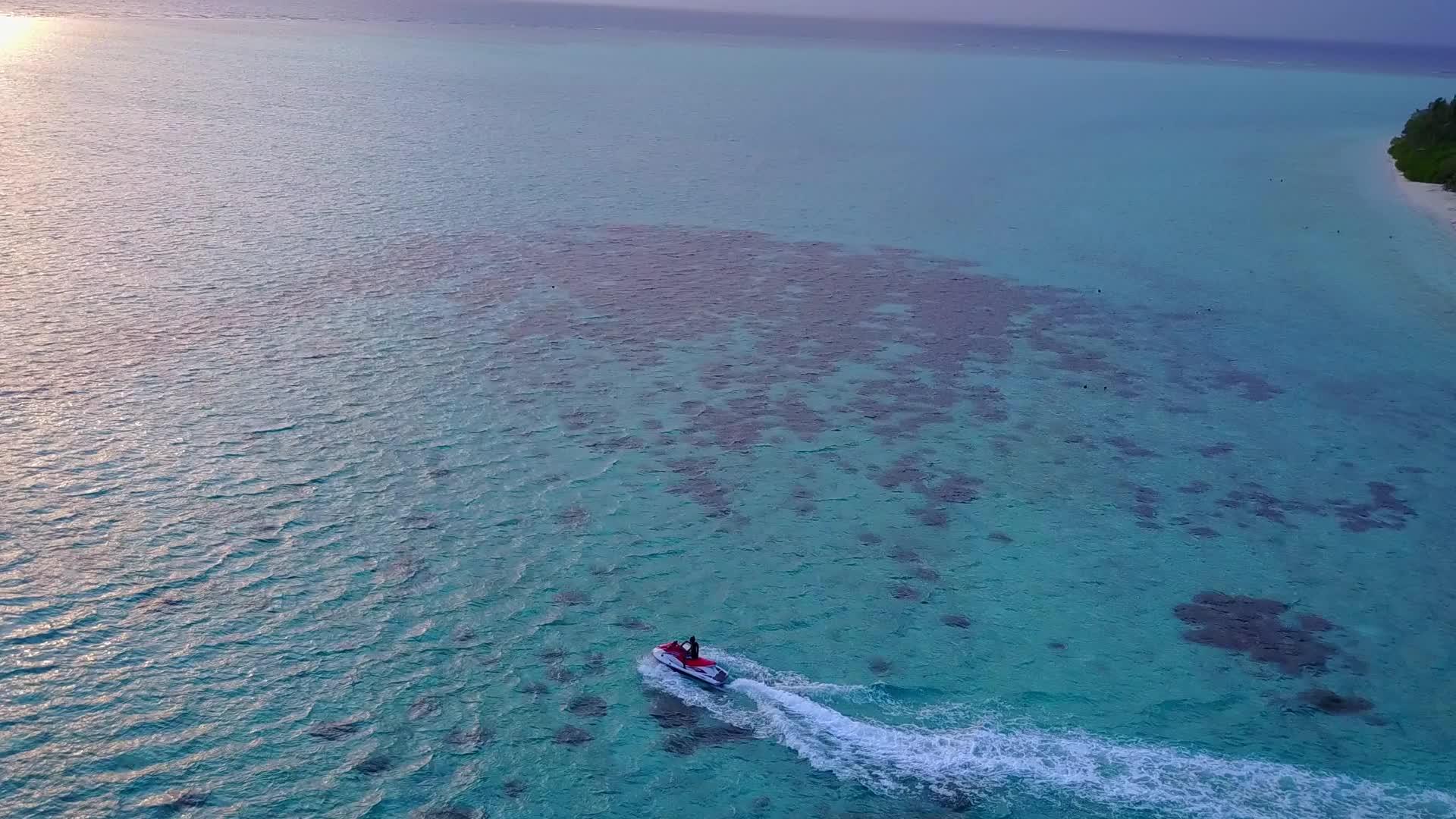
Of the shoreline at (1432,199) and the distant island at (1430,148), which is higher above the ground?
the distant island at (1430,148)

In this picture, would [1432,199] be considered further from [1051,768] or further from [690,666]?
[690,666]

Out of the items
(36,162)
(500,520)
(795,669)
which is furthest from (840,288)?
(36,162)

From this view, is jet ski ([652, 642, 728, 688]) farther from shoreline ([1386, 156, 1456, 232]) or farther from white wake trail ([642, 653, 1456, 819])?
shoreline ([1386, 156, 1456, 232])

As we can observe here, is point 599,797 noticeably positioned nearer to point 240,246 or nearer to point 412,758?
point 412,758

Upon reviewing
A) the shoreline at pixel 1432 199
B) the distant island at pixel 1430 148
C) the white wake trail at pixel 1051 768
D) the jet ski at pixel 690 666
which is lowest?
the white wake trail at pixel 1051 768

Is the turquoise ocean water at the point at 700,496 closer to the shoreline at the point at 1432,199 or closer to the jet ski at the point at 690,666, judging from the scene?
the jet ski at the point at 690,666

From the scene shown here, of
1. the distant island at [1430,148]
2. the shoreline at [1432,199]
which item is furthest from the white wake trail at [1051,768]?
the distant island at [1430,148]
